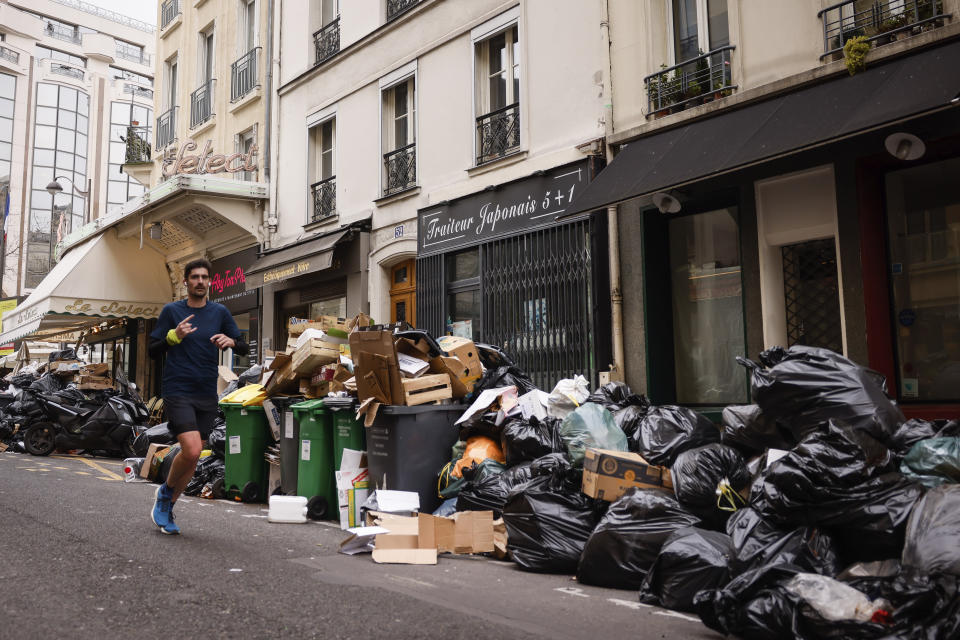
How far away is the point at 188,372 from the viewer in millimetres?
5797

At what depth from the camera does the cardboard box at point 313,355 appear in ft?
25.6

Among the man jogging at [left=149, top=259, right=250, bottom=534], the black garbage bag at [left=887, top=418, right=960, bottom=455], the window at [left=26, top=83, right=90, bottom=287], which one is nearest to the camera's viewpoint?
the black garbage bag at [left=887, top=418, right=960, bottom=455]

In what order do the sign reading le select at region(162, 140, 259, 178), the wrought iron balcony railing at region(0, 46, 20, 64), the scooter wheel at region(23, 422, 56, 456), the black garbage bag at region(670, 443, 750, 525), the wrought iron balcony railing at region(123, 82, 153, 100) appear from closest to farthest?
the black garbage bag at region(670, 443, 750, 525) → the scooter wheel at region(23, 422, 56, 456) → the sign reading le select at region(162, 140, 259, 178) → the wrought iron balcony railing at region(0, 46, 20, 64) → the wrought iron balcony railing at region(123, 82, 153, 100)

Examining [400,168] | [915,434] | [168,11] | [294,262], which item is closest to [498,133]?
[400,168]

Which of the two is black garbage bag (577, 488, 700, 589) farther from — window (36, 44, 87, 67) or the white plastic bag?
window (36, 44, 87, 67)

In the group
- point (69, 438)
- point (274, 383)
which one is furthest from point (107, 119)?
point (274, 383)

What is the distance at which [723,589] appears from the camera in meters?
3.53

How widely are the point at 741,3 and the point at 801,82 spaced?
3.99 feet

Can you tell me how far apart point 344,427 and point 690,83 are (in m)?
4.76

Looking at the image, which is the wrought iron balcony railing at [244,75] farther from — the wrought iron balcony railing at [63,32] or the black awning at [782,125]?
the wrought iron balcony railing at [63,32]

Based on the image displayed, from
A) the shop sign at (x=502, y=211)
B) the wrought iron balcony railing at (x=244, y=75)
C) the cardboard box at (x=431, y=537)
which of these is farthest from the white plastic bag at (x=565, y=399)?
the wrought iron balcony railing at (x=244, y=75)

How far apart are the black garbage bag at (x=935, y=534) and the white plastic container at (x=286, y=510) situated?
477 cm

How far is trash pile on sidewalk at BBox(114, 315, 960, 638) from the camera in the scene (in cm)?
343

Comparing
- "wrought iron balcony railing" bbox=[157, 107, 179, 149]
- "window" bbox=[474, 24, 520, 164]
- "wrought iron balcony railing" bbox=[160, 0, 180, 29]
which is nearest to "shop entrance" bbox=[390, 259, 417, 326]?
"window" bbox=[474, 24, 520, 164]
